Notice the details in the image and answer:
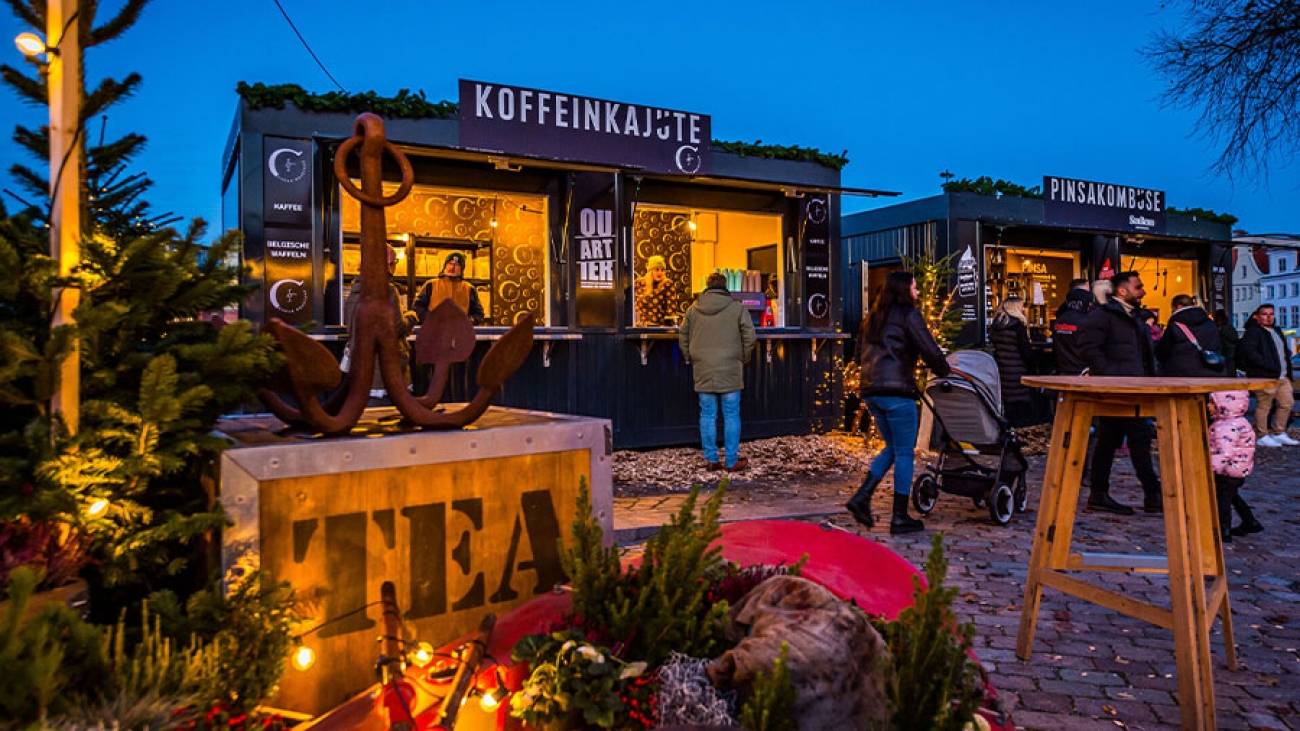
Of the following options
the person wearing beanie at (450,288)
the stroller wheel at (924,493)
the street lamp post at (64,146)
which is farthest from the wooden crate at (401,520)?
the person wearing beanie at (450,288)

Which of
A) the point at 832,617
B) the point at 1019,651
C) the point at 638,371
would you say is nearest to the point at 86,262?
the point at 832,617

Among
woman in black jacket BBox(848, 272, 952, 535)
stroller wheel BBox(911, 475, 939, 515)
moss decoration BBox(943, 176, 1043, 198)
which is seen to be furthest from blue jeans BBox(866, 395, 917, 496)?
moss decoration BBox(943, 176, 1043, 198)

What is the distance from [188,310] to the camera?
2.08 meters

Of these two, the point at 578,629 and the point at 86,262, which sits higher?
the point at 86,262

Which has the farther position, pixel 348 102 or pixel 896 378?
pixel 348 102

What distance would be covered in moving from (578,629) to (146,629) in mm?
852

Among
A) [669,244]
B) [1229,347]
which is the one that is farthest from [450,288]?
[1229,347]

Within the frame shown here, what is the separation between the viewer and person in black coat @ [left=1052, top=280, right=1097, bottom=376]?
8.68m

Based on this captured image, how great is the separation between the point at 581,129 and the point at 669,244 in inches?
127

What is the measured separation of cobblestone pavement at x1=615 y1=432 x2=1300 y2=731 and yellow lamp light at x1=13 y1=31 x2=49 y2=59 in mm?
3689

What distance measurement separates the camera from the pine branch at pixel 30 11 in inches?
74.1

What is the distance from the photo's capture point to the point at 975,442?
22.2ft

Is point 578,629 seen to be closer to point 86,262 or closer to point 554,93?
point 86,262

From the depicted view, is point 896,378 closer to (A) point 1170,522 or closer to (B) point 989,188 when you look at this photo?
(A) point 1170,522
